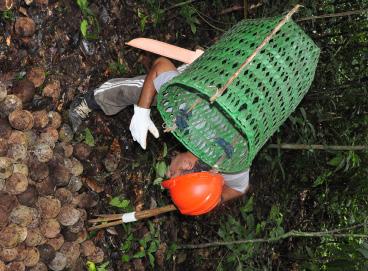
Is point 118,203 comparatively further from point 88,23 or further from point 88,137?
point 88,23

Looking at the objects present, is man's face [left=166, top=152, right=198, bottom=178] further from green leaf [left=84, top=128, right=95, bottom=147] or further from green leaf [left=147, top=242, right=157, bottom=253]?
green leaf [left=147, top=242, right=157, bottom=253]

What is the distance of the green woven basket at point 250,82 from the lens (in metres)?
1.73

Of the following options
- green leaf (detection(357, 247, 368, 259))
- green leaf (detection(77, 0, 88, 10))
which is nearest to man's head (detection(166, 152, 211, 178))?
green leaf (detection(77, 0, 88, 10))

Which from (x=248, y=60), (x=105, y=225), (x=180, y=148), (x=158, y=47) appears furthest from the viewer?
(x=180, y=148)

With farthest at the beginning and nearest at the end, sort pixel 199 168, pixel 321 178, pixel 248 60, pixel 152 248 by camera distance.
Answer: pixel 321 178
pixel 152 248
pixel 199 168
pixel 248 60

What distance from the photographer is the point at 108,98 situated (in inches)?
104

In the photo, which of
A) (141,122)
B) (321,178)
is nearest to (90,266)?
(141,122)

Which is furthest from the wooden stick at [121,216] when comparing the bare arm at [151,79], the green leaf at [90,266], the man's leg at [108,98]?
the bare arm at [151,79]

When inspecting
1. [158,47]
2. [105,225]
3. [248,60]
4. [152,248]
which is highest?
[248,60]

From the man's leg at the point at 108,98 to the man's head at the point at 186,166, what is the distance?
1.40 ft

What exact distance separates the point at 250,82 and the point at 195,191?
855mm

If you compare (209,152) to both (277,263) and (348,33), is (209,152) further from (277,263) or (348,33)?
(277,263)

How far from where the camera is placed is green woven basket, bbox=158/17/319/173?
1728mm

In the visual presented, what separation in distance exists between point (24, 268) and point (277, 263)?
3.31 metres
